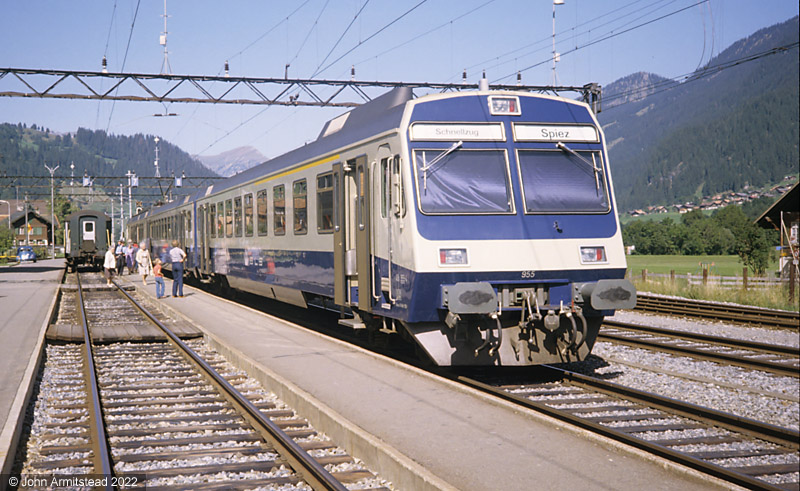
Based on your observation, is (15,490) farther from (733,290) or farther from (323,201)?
(733,290)

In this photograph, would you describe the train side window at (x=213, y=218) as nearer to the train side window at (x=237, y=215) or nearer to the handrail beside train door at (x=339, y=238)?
the train side window at (x=237, y=215)

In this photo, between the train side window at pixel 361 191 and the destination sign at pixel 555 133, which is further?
the train side window at pixel 361 191

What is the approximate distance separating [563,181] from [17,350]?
343 inches

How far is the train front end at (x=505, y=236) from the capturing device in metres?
8.84

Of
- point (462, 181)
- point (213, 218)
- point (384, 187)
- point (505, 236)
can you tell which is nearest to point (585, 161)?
point (505, 236)

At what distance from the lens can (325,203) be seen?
39.7 ft

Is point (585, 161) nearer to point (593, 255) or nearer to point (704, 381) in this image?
point (593, 255)

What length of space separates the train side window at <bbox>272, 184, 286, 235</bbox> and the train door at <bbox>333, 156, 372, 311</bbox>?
3.27 metres

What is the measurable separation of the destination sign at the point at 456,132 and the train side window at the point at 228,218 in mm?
11309

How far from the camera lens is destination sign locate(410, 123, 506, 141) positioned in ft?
30.0

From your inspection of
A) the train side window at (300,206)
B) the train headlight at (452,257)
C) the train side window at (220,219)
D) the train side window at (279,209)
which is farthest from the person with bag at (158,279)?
the train headlight at (452,257)

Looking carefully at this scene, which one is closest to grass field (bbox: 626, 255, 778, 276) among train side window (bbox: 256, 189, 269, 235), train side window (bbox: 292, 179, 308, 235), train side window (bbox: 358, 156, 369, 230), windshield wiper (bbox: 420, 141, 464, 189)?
train side window (bbox: 256, 189, 269, 235)

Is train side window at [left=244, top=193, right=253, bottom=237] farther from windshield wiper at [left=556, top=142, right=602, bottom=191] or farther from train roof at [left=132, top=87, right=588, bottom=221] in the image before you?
windshield wiper at [left=556, top=142, right=602, bottom=191]

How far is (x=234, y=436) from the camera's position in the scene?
23.5 feet
